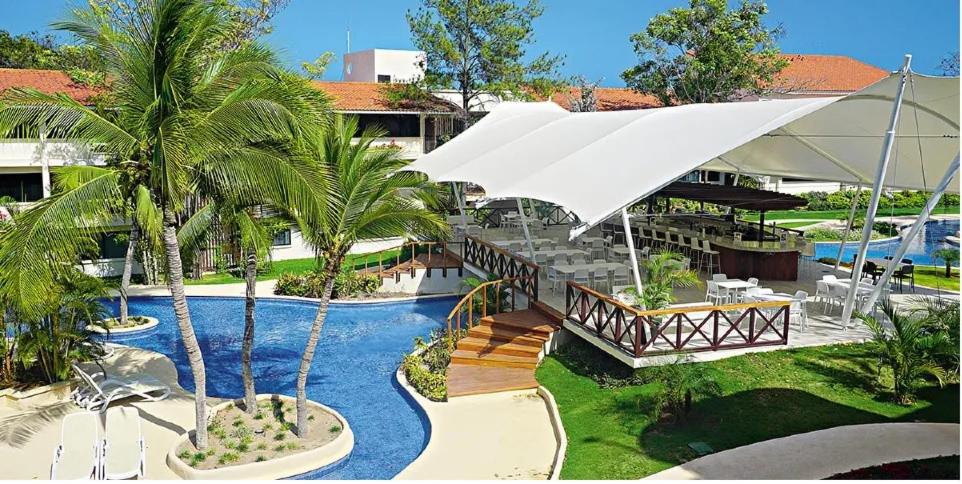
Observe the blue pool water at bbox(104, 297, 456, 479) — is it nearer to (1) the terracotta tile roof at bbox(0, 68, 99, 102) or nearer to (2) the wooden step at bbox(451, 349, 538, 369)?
(2) the wooden step at bbox(451, 349, 538, 369)

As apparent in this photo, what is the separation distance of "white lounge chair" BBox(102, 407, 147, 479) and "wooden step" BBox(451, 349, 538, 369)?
22.0ft

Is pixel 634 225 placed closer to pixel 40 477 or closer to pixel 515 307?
pixel 515 307

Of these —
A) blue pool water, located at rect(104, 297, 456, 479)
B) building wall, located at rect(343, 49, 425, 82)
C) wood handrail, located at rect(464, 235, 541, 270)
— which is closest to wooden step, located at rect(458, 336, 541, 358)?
blue pool water, located at rect(104, 297, 456, 479)

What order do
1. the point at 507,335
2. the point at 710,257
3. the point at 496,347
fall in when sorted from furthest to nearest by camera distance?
the point at 710,257
the point at 507,335
the point at 496,347

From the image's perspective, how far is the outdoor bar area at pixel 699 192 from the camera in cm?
1463

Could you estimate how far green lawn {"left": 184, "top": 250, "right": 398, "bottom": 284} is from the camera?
27.3m

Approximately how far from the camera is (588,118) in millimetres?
22797

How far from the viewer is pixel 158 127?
11266 mm

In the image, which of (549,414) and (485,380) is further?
(485,380)

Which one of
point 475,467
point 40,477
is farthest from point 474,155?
point 40,477

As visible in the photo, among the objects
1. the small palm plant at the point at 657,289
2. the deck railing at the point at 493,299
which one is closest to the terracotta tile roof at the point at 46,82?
the deck railing at the point at 493,299

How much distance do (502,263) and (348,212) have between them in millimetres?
9702

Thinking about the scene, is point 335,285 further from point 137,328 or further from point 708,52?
point 708,52

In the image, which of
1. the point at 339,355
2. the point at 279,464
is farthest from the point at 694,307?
the point at 339,355
